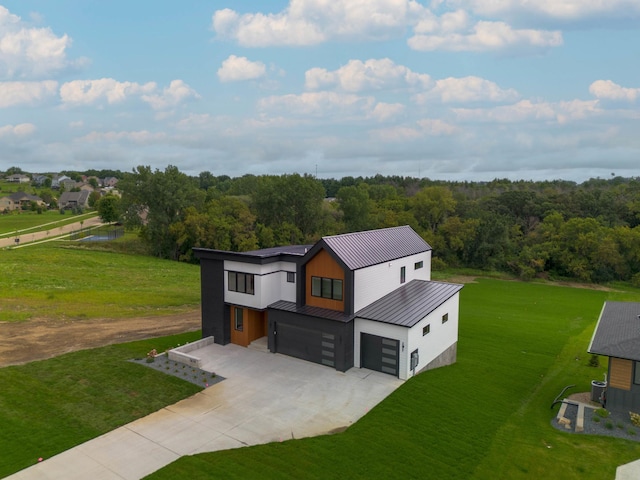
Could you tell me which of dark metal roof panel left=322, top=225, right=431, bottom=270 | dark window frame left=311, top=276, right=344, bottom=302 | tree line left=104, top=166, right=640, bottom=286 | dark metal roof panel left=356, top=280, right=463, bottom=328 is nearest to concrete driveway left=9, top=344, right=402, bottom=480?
dark metal roof panel left=356, top=280, right=463, bottom=328

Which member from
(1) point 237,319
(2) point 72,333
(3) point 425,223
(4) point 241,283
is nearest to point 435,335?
(4) point 241,283

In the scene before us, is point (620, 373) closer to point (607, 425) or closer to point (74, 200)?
point (607, 425)

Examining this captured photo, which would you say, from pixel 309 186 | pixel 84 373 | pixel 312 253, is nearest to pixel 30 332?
pixel 84 373

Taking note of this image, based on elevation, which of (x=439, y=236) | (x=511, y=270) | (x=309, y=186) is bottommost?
(x=511, y=270)

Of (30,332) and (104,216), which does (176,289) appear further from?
(104,216)

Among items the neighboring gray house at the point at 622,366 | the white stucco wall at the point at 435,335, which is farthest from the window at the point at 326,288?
the neighboring gray house at the point at 622,366

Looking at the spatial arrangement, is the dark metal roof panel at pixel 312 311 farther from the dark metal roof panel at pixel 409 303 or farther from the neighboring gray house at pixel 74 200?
the neighboring gray house at pixel 74 200

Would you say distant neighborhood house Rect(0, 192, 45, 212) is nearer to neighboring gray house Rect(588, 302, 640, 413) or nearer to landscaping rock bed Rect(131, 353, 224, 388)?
landscaping rock bed Rect(131, 353, 224, 388)
